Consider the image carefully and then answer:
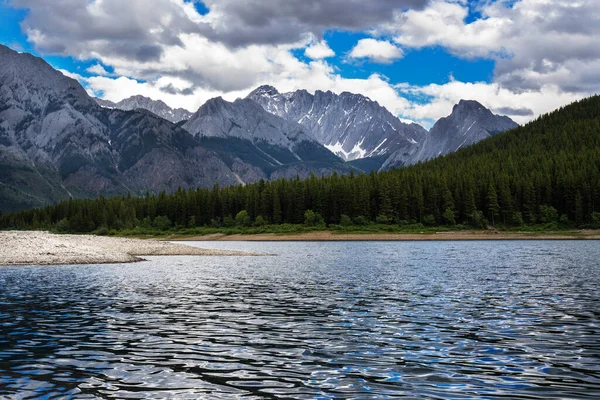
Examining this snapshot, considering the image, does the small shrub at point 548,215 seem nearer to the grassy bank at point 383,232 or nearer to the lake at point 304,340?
the grassy bank at point 383,232

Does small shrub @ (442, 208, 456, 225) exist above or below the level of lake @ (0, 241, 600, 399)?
above

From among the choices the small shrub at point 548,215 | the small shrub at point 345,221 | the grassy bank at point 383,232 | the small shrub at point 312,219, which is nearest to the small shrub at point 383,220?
the grassy bank at point 383,232

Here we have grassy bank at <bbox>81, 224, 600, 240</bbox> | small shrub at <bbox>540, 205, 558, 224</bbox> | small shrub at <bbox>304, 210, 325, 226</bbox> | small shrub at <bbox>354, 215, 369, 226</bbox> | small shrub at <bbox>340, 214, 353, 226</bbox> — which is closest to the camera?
grassy bank at <bbox>81, 224, 600, 240</bbox>

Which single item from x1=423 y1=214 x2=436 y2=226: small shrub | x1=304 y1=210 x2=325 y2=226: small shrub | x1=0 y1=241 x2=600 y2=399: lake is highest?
x1=304 y1=210 x2=325 y2=226: small shrub

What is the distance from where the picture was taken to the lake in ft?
52.2

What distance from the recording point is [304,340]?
23016mm

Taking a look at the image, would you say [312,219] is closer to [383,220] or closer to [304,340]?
[383,220]

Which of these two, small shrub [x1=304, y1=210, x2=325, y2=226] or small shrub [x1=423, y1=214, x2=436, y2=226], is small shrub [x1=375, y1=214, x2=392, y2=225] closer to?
small shrub [x1=423, y1=214, x2=436, y2=226]

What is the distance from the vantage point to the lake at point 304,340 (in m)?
15.9

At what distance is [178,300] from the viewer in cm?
3719

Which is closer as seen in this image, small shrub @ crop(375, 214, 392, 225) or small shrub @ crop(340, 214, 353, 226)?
small shrub @ crop(375, 214, 392, 225)

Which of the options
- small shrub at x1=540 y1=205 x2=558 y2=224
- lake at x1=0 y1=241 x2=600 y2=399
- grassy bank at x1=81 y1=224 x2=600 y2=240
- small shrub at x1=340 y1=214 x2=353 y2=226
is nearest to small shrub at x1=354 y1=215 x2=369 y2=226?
small shrub at x1=340 y1=214 x2=353 y2=226

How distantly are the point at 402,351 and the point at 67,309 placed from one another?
22283 millimetres

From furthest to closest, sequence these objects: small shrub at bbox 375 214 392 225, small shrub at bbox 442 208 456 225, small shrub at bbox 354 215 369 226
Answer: small shrub at bbox 354 215 369 226
small shrub at bbox 375 214 392 225
small shrub at bbox 442 208 456 225
